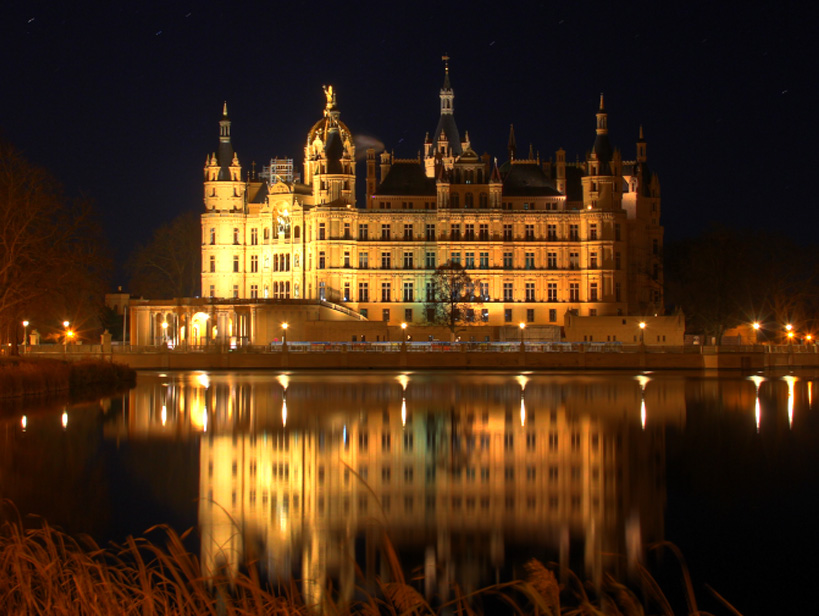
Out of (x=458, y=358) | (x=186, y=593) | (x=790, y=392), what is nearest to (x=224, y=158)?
(x=458, y=358)

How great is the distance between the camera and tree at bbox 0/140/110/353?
4625 cm

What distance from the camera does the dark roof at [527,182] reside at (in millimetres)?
85750

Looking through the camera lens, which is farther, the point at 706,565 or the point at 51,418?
the point at 51,418

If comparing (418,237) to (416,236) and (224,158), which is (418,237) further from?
(224,158)

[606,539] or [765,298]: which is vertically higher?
[765,298]

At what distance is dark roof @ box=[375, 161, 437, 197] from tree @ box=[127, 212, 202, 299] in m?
19.2

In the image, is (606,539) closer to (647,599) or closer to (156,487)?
(647,599)

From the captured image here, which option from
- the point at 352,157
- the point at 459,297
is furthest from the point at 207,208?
the point at 459,297

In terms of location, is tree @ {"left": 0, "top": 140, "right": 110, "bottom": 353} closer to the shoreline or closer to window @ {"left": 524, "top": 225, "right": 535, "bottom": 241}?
the shoreline

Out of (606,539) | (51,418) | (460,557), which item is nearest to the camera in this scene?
(460,557)

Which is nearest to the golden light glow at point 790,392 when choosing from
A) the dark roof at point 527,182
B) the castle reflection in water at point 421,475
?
the castle reflection in water at point 421,475

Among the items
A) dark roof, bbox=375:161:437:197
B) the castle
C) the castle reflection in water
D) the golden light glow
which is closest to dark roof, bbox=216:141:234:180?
the castle

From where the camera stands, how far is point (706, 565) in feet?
57.5

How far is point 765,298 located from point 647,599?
66401 mm
